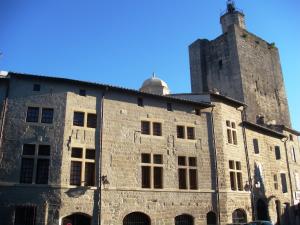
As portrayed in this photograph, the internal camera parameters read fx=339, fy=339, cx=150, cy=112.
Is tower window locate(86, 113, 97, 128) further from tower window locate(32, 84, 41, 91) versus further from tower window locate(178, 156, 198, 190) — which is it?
tower window locate(178, 156, 198, 190)

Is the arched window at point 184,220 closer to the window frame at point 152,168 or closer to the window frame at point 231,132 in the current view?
the window frame at point 152,168

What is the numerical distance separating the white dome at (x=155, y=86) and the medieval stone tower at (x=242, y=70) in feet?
20.1

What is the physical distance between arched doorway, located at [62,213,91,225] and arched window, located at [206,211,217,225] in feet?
25.3

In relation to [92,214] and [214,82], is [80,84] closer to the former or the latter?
[92,214]

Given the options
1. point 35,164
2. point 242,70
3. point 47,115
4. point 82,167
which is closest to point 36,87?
point 47,115

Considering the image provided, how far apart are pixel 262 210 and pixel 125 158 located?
41.6 ft

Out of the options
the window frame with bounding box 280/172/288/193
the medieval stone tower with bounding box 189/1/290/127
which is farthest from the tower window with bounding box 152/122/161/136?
the medieval stone tower with bounding box 189/1/290/127

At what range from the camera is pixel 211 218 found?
21703 mm

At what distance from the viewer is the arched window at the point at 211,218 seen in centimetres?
2156

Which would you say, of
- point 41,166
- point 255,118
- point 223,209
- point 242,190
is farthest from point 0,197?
point 255,118

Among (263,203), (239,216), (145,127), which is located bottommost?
(239,216)

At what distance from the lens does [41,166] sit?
719 inches

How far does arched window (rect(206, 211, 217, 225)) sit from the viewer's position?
21562 mm

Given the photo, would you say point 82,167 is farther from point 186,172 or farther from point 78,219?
point 186,172
